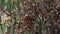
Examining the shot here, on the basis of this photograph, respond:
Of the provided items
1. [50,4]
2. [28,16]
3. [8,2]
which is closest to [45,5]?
[50,4]

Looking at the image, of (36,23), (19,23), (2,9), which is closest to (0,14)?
(2,9)

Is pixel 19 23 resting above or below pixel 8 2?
below

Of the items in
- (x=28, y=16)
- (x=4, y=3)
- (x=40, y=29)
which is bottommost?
(x=40, y=29)

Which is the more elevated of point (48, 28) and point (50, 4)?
point (50, 4)

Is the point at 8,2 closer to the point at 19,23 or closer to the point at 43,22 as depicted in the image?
the point at 19,23

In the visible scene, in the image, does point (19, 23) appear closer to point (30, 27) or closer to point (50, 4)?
point (30, 27)

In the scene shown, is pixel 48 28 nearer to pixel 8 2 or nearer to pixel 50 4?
pixel 50 4

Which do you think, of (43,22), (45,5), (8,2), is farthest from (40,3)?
(8,2)
